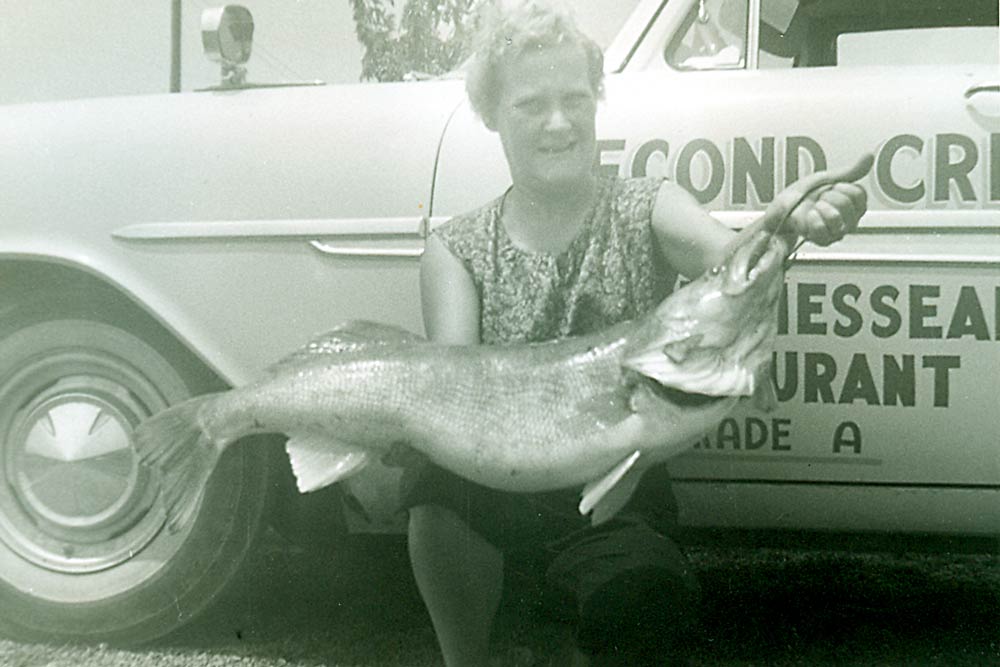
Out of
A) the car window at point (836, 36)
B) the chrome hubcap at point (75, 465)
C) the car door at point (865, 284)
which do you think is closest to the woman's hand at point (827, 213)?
the car door at point (865, 284)

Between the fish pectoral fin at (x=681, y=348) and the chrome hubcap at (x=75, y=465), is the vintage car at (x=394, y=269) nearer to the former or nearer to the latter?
the chrome hubcap at (x=75, y=465)

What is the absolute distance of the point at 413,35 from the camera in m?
2.39

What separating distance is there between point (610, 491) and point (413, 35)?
107cm

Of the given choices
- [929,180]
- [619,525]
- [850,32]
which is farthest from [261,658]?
[850,32]

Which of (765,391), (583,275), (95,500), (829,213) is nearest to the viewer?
(829,213)

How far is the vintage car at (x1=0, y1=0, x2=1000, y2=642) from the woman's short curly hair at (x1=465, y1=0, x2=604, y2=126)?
13 cm

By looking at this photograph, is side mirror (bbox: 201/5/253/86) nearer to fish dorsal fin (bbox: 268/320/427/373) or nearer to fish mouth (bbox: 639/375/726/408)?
fish dorsal fin (bbox: 268/320/427/373)

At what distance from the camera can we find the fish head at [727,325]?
197 cm

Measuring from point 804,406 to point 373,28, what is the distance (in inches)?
49.0

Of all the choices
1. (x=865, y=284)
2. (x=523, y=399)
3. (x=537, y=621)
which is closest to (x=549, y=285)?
(x=523, y=399)

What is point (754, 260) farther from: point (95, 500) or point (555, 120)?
point (95, 500)

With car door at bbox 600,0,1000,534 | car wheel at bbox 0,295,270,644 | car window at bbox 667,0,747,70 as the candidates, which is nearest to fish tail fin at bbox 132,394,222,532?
car wheel at bbox 0,295,270,644

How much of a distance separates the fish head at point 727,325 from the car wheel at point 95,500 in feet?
3.88

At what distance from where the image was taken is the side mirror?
8.33 ft
